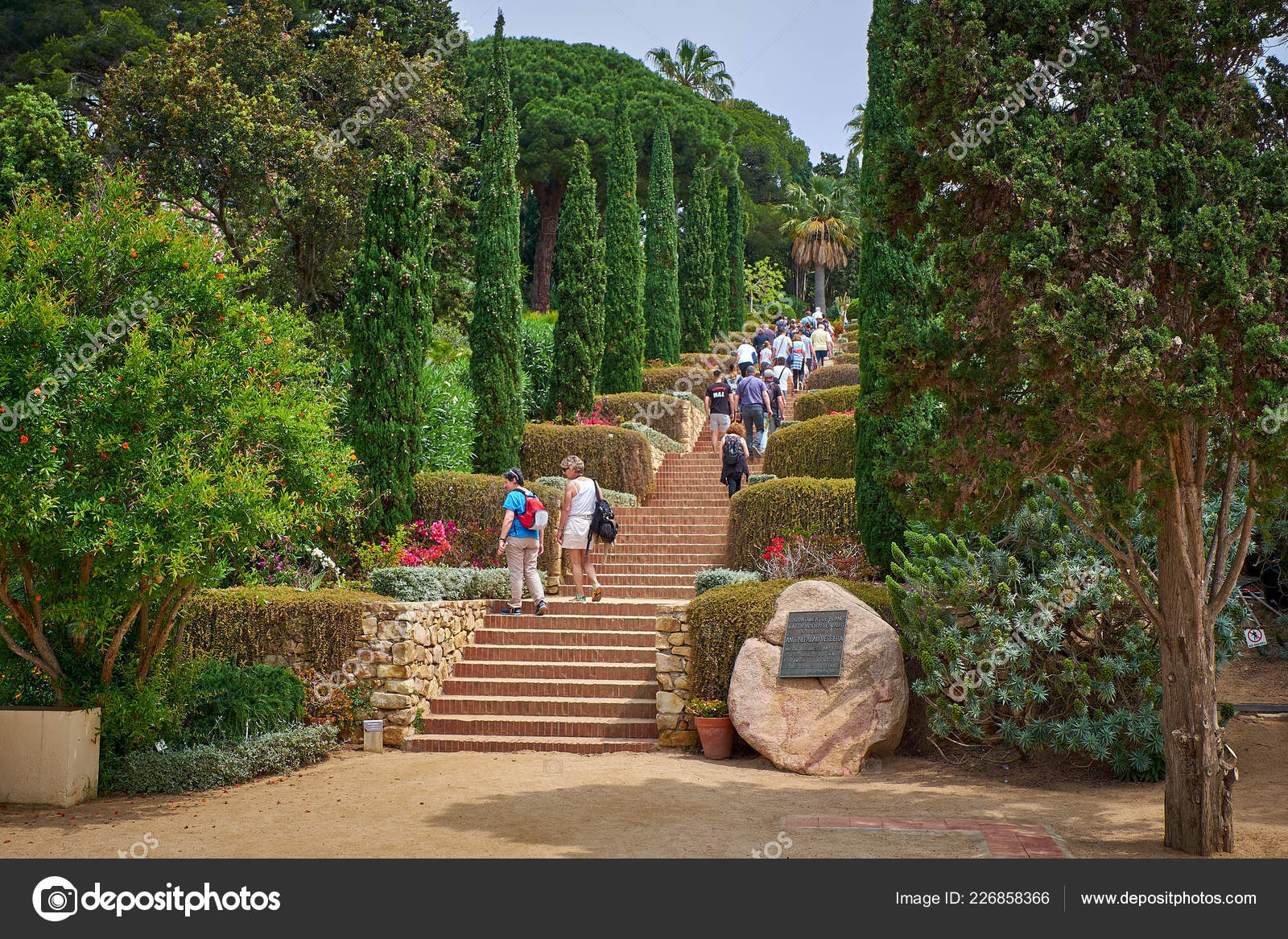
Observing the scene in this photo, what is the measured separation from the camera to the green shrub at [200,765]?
841 cm

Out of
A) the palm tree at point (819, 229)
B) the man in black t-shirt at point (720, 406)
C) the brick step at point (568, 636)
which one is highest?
the palm tree at point (819, 229)

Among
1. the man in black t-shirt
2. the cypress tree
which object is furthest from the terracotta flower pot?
the cypress tree

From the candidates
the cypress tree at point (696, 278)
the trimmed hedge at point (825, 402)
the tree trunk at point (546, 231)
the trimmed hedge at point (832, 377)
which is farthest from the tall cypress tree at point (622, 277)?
the tree trunk at point (546, 231)

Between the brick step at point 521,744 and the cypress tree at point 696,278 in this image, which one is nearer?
the brick step at point 521,744

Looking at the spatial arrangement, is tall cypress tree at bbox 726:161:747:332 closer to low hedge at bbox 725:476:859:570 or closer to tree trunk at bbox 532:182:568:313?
tree trunk at bbox 532:182:568:313

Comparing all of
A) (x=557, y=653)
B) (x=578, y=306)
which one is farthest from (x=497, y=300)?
(x=557, y=653)

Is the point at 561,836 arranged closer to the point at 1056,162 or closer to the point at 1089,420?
the point at 1089,420

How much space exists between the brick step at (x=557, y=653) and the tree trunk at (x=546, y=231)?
2722 centimetres

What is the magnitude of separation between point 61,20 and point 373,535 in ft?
61.3

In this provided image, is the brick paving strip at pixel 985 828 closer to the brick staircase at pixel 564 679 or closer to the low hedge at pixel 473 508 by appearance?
the brick staircase at pixel 564 679

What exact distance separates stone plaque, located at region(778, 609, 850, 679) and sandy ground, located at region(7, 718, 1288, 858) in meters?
0.87

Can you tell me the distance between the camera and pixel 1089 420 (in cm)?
621

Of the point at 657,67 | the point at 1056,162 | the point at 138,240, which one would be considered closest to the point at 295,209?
the point at 138,240

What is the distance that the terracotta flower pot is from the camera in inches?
382
